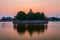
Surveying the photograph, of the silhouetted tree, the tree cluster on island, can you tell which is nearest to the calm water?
the tree cluster on island

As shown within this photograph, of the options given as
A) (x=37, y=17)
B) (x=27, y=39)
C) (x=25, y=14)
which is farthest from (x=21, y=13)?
(x=27, y=39)

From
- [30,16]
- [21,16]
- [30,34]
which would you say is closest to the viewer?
[30,34]

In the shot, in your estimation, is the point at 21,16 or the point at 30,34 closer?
the point at 30,34

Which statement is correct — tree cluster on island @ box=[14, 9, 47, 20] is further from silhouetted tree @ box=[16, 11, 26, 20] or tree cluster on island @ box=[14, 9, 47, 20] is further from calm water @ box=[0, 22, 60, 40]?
calm water @ box=[0, 22, 60, 40]

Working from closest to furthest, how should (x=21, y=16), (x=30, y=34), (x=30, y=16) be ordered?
(x=30, y=34) < (x=30, y=16) < (x=21, y=16)

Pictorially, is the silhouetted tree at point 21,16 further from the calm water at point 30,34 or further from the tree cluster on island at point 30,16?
the calm water at point 30,34

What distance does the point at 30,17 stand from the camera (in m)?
81.1

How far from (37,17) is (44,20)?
334 centimetres

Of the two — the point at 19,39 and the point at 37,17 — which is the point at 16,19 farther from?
the point at 19,39

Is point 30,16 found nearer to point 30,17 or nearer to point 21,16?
point 30,17

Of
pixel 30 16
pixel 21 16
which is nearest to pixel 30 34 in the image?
pixel 30 16

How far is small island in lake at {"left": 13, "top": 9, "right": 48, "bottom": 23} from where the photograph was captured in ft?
264

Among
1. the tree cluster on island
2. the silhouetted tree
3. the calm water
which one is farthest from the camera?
the silhouetted tree

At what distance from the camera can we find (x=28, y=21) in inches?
3265
